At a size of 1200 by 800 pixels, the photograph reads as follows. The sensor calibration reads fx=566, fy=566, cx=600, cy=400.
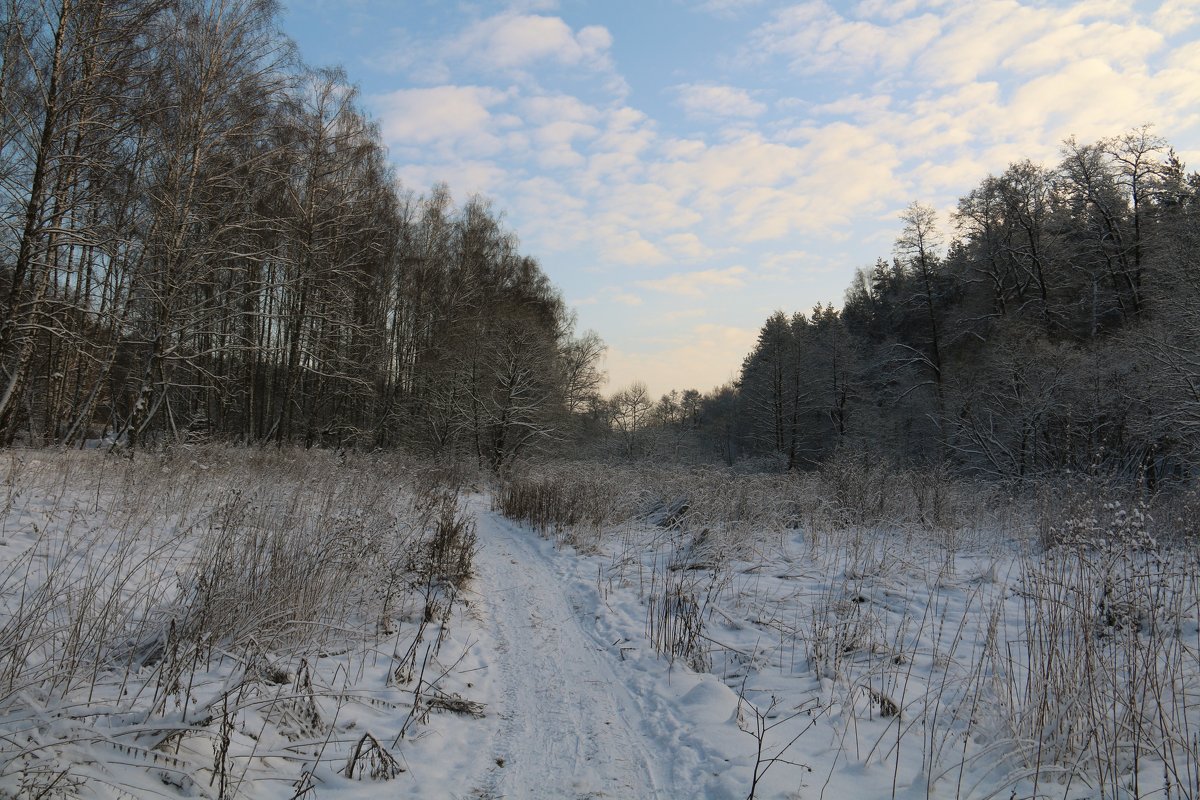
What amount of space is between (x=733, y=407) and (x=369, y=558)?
5626 centimetres

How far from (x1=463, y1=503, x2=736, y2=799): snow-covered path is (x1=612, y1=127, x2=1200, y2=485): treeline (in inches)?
154

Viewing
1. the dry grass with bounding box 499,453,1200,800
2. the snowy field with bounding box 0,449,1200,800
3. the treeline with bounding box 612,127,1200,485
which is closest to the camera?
the snowy field with bounding box 0,449,1200,800

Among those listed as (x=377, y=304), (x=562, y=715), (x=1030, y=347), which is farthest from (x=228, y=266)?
(x=1030, y=347)

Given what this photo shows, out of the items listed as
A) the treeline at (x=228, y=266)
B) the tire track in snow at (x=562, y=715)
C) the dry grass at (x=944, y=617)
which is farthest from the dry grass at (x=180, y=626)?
the treeline at (x=228, y=266)

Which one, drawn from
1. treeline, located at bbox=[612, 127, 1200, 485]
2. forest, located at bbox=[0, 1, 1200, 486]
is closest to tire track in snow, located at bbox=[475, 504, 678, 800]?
treeline, located at bbox=[612, 127, 1200, 485]

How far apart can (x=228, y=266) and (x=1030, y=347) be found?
23.8 metres

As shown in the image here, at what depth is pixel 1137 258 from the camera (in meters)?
23.1

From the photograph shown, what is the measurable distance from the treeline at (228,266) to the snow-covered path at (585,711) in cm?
848

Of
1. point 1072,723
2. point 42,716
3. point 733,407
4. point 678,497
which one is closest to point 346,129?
point 678,497

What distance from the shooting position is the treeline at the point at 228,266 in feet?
29.7

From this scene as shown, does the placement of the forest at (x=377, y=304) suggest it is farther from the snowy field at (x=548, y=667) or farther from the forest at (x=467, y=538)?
the snowy field at (x=548, y=667)

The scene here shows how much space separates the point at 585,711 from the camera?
3.59 m

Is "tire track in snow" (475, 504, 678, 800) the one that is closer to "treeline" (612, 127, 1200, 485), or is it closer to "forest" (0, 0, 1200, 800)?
"forest" (0, 0, 1200, 800)

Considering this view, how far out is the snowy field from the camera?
95.7 inches
